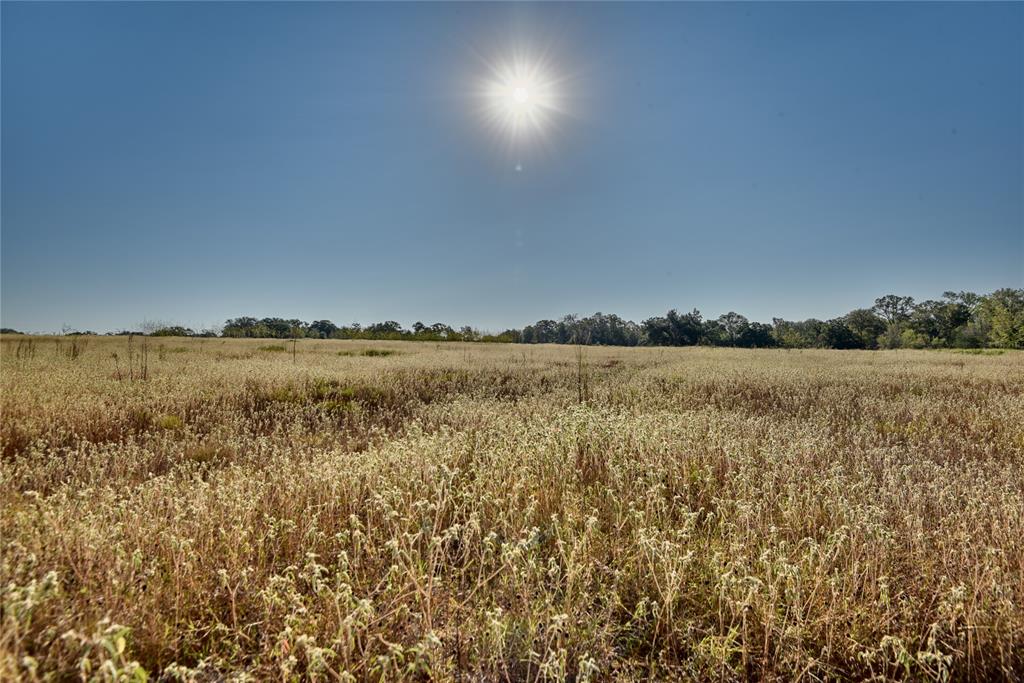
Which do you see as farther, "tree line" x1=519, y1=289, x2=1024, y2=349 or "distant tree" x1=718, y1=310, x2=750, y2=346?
"distant tree" x1=718, y1=310, x2=750, y2=346

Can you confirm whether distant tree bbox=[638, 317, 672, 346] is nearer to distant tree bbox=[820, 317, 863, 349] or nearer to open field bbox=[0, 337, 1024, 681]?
distant tree bbox=[820, 317, 863, 349]

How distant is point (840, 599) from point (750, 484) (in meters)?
1.56

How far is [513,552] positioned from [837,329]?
111013 millimetres

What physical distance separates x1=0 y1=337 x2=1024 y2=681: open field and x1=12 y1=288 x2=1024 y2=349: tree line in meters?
38.3

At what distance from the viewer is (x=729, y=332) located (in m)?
102

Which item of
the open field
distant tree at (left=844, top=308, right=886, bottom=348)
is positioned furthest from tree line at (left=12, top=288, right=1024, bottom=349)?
the open field

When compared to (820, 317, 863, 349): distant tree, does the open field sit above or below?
below

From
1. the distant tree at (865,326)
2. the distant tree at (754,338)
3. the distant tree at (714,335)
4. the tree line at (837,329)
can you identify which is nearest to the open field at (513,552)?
the tree line at (837,329)

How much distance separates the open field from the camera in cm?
208

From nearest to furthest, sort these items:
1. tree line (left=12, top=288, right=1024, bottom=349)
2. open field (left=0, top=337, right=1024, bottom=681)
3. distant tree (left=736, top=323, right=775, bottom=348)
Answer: open field (left=0, top=337, right=1024, bottom=681) < tree line (left=12, top=288, right=1024, bottom=349) < distant tree (left=736, top=323, right=775, bottom=348)

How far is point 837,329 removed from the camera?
89562 mm

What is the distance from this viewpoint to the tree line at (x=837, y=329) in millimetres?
57875

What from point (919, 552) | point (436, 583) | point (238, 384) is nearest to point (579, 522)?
point (436, 583)

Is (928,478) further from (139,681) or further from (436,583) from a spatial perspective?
(139,681)
